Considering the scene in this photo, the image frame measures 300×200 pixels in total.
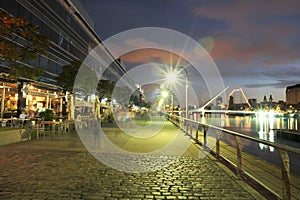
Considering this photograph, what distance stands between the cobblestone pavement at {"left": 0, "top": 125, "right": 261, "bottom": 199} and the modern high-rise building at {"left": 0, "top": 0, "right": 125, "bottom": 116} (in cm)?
1376

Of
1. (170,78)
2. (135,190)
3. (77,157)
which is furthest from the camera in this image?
(170,78)

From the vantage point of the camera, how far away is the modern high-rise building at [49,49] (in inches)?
995

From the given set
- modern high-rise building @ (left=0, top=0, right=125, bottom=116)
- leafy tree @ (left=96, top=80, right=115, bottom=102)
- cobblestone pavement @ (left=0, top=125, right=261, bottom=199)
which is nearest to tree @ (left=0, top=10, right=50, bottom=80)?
cobblestone pavement @ (left=0, top=125, right=261, bottom=199)

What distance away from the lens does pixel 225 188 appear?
17.4 feet

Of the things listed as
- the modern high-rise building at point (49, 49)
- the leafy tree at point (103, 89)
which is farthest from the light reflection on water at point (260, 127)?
the modern high-rise building at point (49, 49)

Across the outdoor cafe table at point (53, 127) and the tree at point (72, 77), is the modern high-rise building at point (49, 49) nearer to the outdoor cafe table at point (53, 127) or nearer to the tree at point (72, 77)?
the tree at point (72, 77)

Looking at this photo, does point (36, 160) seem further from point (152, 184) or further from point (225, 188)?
point (225, 188)

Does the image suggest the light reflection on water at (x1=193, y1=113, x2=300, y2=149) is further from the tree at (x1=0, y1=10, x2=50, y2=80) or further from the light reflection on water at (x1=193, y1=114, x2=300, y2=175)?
the tree at (x1=0, y1=10, x2=50, y2=80)

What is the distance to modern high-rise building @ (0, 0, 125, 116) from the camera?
2528cm

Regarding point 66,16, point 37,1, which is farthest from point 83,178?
point 66,16

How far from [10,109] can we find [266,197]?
2520 cm

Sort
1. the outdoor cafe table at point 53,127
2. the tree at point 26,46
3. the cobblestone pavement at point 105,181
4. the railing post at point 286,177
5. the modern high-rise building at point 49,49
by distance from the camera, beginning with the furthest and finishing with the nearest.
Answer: the modern high-rise building at point 49,49, the outdoor cafe table at point 53,127, the tree at point 26,46, the cobblestone pavement at point 105,181, the railing post at point 286,177

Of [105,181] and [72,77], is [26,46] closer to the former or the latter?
[105,181]

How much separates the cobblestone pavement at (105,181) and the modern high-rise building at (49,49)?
1376cm
